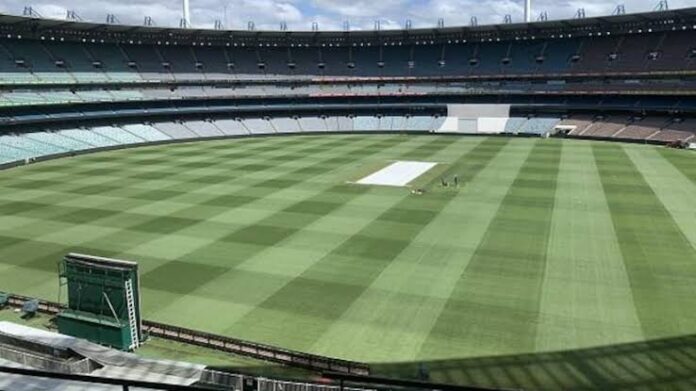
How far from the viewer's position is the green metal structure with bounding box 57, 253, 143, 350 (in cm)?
1680

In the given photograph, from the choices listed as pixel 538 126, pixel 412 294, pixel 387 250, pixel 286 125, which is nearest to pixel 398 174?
pixel 387 250

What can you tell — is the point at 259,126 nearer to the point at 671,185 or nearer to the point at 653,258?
the point at 671,185

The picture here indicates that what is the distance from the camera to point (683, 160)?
159 ft

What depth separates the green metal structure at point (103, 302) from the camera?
661 inches

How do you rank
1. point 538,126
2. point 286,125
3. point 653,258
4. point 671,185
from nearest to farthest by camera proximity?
point 653,258 → point 671,185 → point 538,126 → point 286,125

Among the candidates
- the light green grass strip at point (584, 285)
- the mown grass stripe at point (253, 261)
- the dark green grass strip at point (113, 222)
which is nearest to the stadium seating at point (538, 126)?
the light green grass strip at point (584, 285)

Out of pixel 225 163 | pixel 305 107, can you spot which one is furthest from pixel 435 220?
pixel 305 107

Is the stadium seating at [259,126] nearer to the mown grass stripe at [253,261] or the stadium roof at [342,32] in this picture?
the stadium roof at [342,32]

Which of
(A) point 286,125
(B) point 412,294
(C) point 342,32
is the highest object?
(C) point 342,32

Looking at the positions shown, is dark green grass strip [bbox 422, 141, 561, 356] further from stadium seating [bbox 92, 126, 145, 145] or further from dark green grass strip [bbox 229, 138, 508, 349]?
stadium seating [bbox 92, 126, 145, 145]

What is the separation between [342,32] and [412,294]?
6763 centimetres

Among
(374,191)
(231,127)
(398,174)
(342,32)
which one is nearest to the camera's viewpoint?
(374,191)

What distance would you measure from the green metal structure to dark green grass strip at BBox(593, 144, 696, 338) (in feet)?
51.2

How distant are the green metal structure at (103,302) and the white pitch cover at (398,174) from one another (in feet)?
80.9
